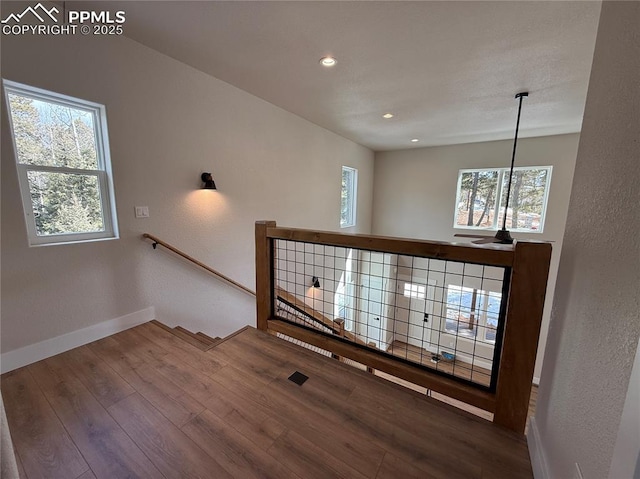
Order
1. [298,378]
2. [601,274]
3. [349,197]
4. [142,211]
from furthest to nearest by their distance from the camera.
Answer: [349,197] → [142,211] → [298,378] → [601,274]

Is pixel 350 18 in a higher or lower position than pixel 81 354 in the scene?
higher

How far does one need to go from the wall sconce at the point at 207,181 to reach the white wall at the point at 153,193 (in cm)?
8

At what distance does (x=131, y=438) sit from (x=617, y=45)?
8.59 feet

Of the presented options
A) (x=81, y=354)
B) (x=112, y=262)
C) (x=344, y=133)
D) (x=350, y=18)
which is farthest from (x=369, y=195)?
(x=81, y=354)

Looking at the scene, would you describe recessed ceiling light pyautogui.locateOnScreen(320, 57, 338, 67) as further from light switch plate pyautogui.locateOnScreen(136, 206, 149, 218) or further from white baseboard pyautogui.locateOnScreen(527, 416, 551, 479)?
white baseboard pyautogui.locateOnScreen(527, 416, 551, 479)

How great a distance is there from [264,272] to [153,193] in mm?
1350

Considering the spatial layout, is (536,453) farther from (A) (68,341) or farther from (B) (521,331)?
(A) (68,341)

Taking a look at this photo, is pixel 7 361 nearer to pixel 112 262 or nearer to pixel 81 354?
pixel 81 354

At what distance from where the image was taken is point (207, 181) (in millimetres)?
2822

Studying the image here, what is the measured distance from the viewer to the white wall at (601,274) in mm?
729

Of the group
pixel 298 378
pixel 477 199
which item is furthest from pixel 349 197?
pixel 298 378

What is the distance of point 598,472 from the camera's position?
0.75 metres

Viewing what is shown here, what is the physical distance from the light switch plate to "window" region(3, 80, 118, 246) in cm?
19

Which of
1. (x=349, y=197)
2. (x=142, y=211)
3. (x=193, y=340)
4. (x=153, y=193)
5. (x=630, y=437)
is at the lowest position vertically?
(x=193, y=340)
